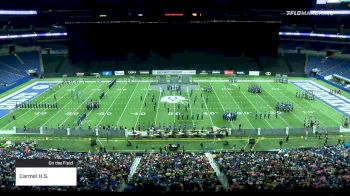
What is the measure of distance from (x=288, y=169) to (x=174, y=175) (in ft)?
18.0

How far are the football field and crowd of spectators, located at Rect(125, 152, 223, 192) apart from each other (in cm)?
1281

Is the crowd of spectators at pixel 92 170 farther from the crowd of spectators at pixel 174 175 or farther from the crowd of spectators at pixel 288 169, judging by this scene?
the crowd of spectators at pixel 288 169

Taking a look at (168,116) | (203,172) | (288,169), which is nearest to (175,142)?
(168,116)

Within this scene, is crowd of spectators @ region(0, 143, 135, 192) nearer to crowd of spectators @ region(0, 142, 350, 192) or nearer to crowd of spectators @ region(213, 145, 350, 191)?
crowd of spectators @ region(0, 142, 350, 192)

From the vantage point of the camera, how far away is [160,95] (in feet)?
159

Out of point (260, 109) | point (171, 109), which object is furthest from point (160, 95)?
point (260, 109)

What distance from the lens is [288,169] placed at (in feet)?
64.7

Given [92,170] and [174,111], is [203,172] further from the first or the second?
[174,111]

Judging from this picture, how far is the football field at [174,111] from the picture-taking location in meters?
36.6

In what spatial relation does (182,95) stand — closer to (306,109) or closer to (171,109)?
(171,109)

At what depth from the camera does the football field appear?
120 ft

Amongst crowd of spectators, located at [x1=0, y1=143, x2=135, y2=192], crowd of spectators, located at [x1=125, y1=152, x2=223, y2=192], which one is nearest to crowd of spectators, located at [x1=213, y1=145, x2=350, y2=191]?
crowd of spectators, located at [x1=125, y1=152, x2=223, y2=192]

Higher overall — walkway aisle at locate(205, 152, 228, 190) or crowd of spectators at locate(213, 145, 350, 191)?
A: crowd of spectators at locate(213, 145, 350, 191)

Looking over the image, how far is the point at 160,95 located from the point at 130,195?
39020 mm
